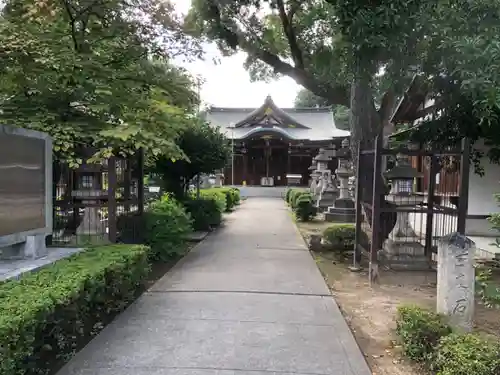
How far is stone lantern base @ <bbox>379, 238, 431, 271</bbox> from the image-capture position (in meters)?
8.23

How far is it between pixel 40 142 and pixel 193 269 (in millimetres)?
3737

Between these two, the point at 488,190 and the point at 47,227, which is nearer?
the point at 47,227

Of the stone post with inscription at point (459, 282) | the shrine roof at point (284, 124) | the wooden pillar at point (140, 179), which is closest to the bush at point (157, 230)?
the wooden pillar at point (140, 179)

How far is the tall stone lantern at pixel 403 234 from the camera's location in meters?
8.31

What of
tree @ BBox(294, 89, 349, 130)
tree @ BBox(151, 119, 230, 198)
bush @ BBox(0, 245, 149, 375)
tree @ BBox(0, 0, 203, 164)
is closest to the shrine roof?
tree @ BBox(294, 89, 349, 130)

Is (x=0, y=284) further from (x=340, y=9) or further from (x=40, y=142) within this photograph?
(x=340, y=9)

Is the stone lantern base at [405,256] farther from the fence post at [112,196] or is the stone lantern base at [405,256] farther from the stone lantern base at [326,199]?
the stone lantern base at [326,199]

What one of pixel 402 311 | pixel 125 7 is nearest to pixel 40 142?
pixel 125 7

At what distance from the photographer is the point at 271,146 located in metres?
36.3

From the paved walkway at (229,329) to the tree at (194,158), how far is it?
5.13 m

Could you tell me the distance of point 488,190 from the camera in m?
11.2

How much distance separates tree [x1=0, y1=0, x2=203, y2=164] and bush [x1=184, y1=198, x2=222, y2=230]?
5944 millimetres

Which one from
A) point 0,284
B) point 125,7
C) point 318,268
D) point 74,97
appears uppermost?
point 125,7

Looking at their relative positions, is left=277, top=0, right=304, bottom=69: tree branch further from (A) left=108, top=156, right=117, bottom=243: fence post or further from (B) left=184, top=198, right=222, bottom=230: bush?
(A) left=108, top=156, right=117, bottom=243: fence post
